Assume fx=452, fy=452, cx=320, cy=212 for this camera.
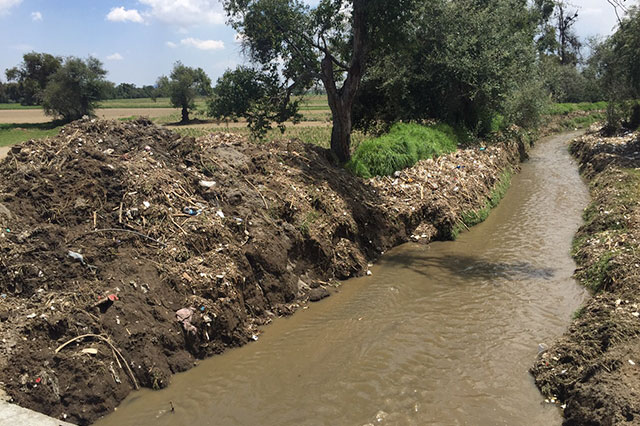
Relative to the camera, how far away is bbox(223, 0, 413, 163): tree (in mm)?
11359

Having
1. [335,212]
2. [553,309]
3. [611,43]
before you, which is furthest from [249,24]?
[611,43]

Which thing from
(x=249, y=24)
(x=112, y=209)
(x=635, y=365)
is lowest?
(x=635, y=365)

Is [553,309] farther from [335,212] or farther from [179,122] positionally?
[179,122]

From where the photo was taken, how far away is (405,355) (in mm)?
6355

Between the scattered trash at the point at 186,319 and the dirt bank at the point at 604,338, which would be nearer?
the dirt bank at the point at 604,338

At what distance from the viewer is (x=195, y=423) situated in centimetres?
509

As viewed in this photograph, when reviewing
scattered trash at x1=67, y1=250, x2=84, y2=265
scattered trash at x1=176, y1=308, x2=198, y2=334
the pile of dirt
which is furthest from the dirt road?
scattered trash at x1=176, y1=308, x2=198, y2=334

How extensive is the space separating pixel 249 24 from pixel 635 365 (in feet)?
36.0

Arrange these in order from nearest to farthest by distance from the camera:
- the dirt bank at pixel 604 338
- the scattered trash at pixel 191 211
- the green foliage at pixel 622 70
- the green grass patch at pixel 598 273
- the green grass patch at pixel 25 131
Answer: the dirt bank at pixel 604 338 → the scattered trash at pixel 191 211 → the green grass patch at pixel 598 273 → the green foliage at pixel 622 70 → the green grass patch at pixel 25 131

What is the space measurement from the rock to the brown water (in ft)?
0.59

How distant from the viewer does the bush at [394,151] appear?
476 inches

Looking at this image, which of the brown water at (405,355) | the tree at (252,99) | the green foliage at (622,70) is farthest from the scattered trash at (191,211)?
the green foliage at (622,70)

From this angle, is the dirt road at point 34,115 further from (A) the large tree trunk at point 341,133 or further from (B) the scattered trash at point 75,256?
(B) the scattered trash at point 75,256

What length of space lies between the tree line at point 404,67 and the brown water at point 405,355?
5350mm
